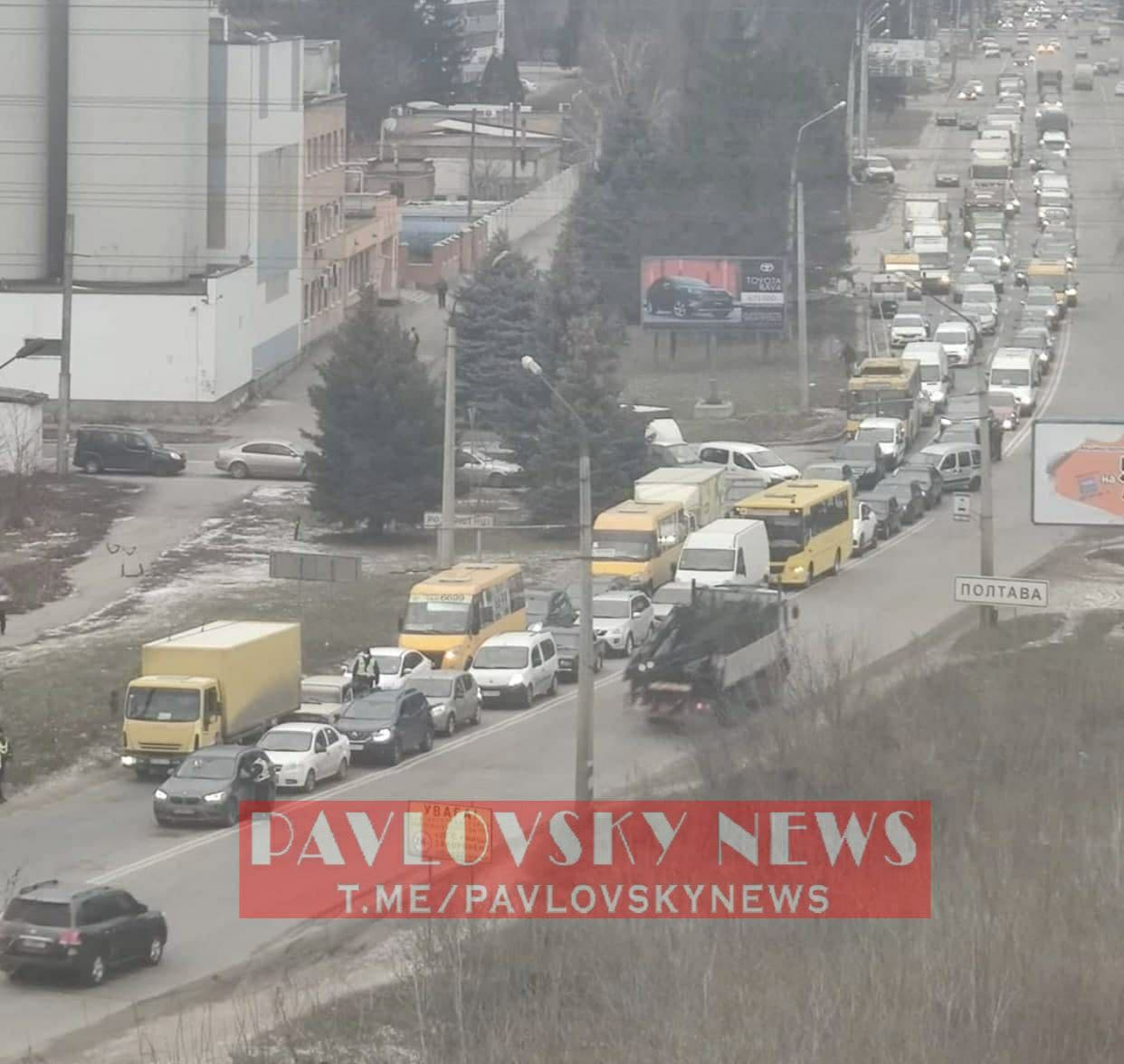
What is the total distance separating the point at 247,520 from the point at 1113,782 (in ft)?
94.8

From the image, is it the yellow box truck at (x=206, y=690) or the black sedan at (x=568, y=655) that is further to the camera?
the black sedan at (x=568, y=655)

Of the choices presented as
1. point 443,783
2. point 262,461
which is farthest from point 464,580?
point 262,461

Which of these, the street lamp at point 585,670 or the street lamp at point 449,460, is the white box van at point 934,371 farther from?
the street lamp at point 585,670

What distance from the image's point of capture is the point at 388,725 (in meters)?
30.0

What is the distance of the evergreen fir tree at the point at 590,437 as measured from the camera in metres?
47.4

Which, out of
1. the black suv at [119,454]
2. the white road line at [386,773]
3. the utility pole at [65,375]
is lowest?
the white road line at [386,773]

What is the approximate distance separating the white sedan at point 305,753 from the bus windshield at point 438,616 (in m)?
6.45

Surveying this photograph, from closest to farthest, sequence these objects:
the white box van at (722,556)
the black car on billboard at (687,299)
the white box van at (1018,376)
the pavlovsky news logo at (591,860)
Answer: the pavlovsky news logo at (591,860), the white box van at (722,556), the white box van at (1018,376), the black car on billboard at (687,299)

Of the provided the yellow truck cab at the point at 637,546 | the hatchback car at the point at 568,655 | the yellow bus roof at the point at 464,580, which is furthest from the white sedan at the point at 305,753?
the yellow truck cab at the point at 637,546

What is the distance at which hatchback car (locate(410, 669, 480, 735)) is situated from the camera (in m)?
31.8

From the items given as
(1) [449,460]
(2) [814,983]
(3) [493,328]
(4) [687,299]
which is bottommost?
(2) [814,983]

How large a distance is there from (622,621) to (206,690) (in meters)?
9.75

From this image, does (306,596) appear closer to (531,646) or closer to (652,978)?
(531,646)

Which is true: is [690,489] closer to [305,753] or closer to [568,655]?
[568,655]
